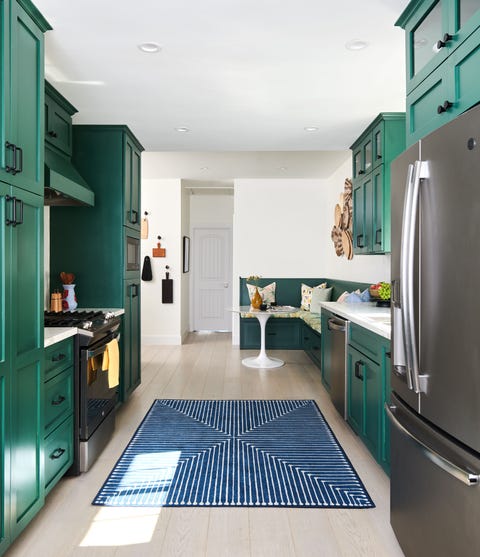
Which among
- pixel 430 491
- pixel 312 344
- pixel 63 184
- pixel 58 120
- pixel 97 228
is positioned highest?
pixel 58 120

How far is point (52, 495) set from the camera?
2572 millimetres

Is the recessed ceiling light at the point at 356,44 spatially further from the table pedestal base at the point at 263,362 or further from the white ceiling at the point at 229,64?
the table pedestal base at the point at 263,362

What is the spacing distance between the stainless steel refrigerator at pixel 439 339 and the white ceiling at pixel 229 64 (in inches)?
41.6

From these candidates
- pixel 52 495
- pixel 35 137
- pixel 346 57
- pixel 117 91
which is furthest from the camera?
pixel 117 91

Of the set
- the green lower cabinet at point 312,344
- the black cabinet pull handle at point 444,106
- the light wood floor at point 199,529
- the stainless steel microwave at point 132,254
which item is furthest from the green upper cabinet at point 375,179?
the stainless steel microwave at point 132,254

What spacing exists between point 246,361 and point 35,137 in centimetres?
443

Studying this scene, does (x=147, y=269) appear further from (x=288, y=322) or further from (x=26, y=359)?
(x=26, y=359)

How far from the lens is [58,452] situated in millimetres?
2566

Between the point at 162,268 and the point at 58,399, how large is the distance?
203 inches

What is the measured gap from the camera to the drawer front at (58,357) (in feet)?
7.97

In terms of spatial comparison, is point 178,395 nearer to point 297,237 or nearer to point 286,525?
point 286,525

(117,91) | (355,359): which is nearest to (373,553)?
(355,359)

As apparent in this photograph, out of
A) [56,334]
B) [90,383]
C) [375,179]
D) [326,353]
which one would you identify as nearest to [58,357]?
[56,334]

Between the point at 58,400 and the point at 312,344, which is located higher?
the point at 58,400
